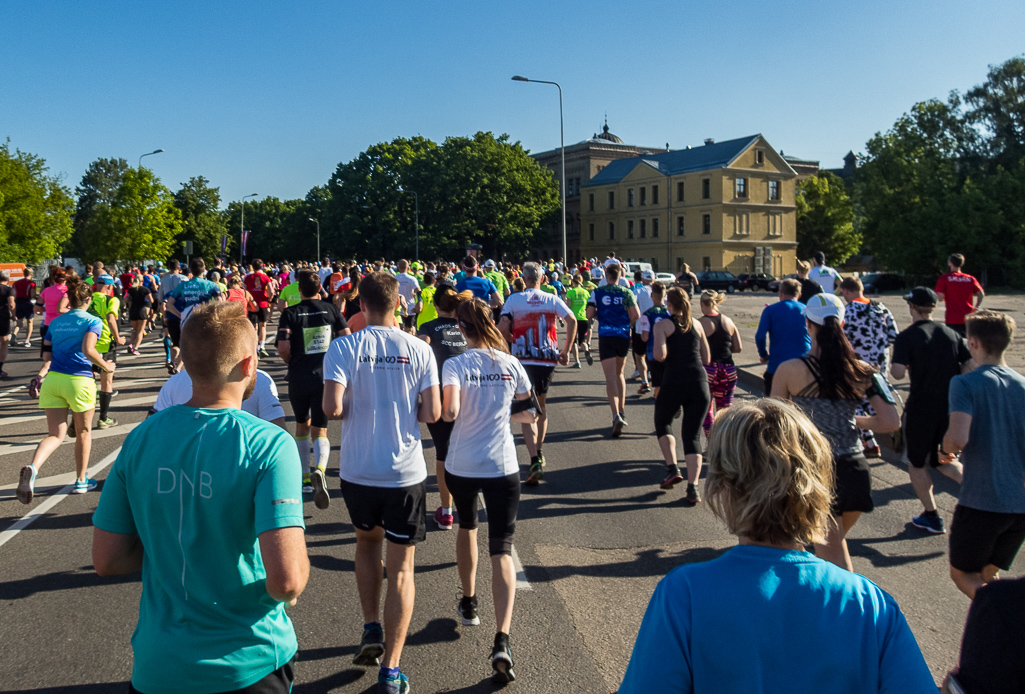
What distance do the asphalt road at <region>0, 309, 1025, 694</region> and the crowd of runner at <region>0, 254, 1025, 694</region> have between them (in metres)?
0.22

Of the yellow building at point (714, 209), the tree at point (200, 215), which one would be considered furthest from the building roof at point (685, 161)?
the tree at point (200, 215)

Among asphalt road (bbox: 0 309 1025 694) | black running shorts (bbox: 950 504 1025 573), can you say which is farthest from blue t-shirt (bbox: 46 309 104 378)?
black running shorts (bbox: 950 504 1025 573)

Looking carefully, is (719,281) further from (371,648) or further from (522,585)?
(371,648)

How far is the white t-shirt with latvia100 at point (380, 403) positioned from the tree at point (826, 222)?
8086 centimetres

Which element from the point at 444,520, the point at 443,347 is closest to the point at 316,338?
the point at 443,347

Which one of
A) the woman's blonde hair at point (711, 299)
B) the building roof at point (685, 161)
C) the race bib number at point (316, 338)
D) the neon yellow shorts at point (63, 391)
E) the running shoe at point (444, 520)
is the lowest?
the running shoe at point (444, 520)

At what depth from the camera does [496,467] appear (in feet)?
13.7

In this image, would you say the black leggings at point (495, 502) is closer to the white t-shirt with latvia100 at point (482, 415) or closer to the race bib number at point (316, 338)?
the white t-shirt with latvia100 at point (482, 415)

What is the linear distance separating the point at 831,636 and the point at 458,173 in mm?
69460

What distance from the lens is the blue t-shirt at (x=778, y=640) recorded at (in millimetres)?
1615

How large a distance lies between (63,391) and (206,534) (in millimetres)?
5646

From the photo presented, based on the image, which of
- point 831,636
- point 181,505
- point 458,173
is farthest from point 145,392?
point 458,173

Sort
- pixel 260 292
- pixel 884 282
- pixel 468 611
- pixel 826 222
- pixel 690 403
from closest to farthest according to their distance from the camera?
pixel 468 611
pixel 690 403
pixel 260 292
pixel 884 282
pixel 826 222

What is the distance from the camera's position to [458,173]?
69.1 m
